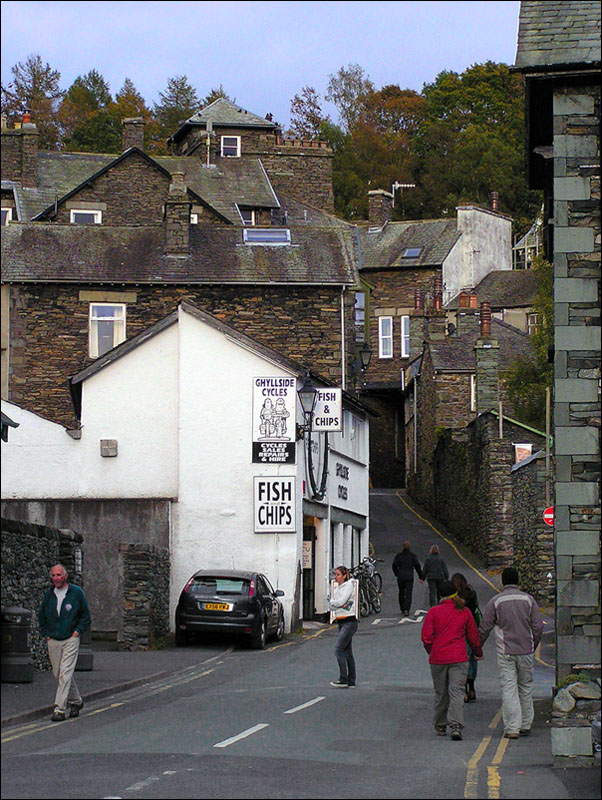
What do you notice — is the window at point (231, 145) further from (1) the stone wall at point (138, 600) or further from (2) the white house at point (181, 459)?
(1) the stone wall at point (138, 600)

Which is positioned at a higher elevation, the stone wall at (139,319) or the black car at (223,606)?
the stone wall at (139,319)

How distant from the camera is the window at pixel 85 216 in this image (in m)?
48.0

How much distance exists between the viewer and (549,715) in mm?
16859

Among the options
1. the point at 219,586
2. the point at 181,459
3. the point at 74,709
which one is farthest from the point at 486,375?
the point at 74,709

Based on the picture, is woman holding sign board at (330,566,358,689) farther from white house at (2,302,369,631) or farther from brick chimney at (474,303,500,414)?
brick chimney at (474,303,500,414)

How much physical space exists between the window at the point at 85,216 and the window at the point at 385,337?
A: 22238 mm

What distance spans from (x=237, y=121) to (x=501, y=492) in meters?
30.0

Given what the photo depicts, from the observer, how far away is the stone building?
15086mm

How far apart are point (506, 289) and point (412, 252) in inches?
207

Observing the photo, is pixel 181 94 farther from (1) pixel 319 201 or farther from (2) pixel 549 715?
(2) pixel 549 715

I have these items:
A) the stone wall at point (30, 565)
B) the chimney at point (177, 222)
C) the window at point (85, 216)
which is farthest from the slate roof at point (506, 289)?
the stone wall at point (30, 565)

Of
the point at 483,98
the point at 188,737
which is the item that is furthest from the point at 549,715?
the point at 483,98

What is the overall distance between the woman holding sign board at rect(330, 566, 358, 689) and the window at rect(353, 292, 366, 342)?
25666mm

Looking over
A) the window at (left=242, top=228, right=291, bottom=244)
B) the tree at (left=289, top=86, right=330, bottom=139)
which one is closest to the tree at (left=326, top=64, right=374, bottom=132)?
the tree at (left=289, top=86, right=330, bottom=139)
